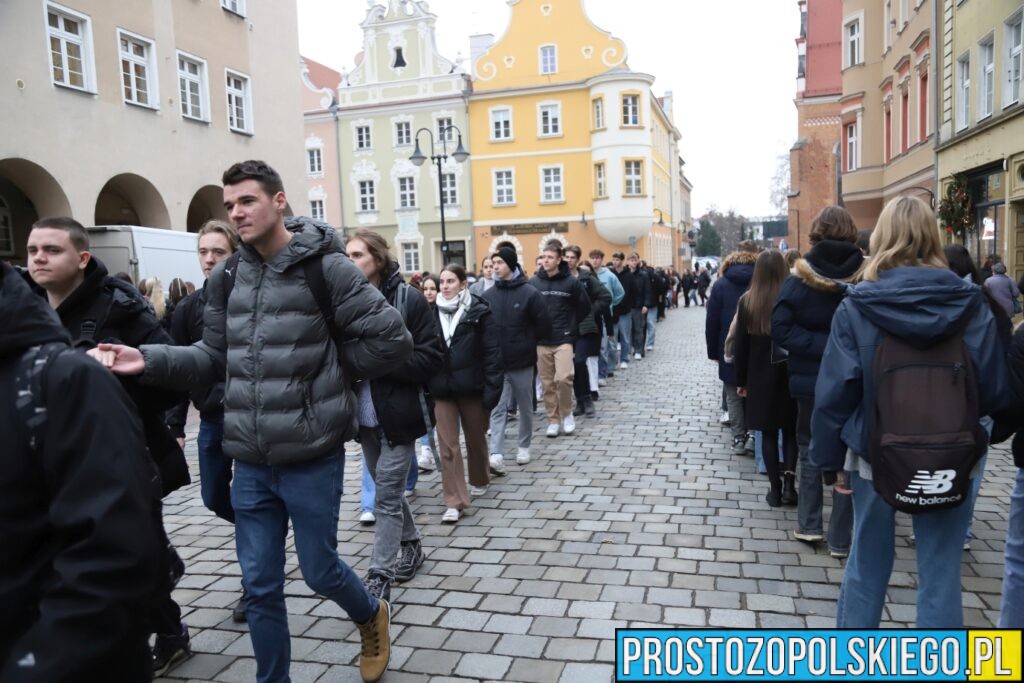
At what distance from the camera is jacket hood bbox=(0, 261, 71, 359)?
1750 mm

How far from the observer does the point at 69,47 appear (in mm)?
16672

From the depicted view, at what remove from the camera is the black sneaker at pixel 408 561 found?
4879 millimetres

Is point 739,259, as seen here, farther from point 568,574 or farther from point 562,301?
point 568,574

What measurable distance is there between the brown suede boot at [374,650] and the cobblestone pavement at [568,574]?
93 mm

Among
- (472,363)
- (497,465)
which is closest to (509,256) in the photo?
(472,363)

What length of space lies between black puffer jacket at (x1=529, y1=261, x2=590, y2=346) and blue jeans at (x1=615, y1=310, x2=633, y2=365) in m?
5.31

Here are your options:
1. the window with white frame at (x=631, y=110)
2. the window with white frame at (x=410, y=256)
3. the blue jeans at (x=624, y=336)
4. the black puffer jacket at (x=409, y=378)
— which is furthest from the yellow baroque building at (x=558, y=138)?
the black puffer jacket at (x=409, y=378)

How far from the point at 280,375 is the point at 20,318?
1.43m

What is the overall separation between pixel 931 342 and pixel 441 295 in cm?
418

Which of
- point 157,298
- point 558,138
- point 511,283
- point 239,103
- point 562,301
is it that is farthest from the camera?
point 558,138

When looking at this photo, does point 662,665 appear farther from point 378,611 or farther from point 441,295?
point 441,295

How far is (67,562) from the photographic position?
1.71m

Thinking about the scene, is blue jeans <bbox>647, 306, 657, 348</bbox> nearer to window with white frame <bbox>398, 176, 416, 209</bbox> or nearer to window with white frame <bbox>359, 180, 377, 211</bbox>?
window with white frame <bbox>398, 176, 416, 209</bbox>

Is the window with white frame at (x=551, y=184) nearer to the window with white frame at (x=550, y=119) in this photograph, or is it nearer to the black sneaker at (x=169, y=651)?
the window with white frame at (x=550, y=119)
